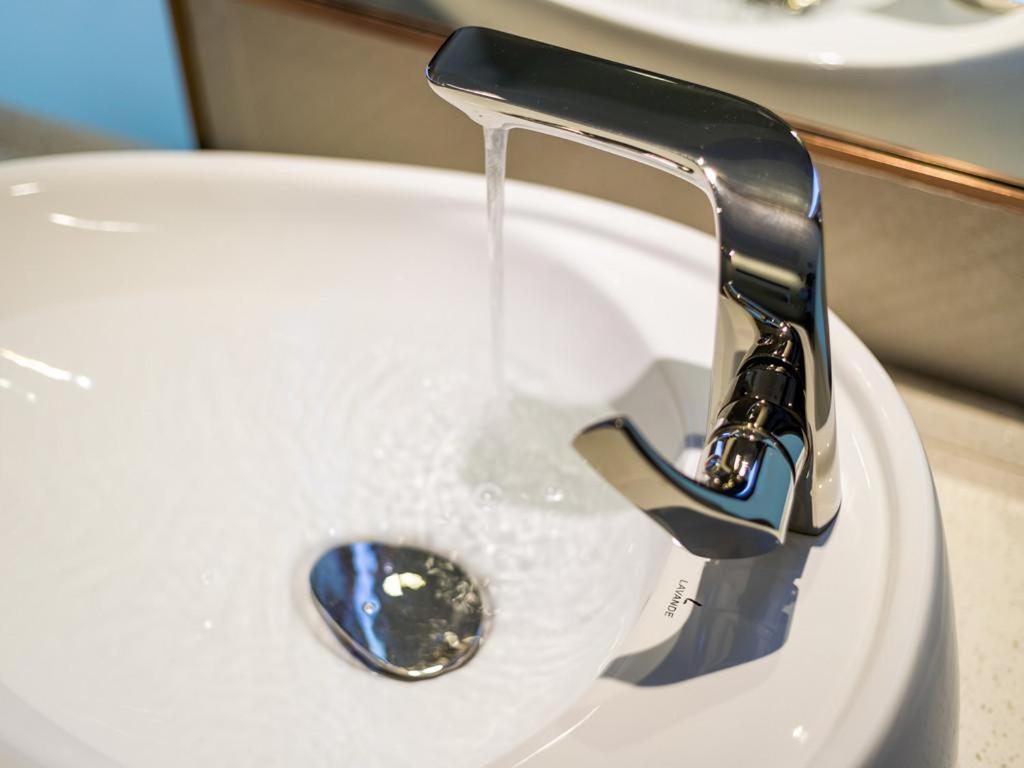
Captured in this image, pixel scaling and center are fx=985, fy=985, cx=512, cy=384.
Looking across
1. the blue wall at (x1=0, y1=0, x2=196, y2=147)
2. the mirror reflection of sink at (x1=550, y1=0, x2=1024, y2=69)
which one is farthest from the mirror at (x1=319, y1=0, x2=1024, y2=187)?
the blue wall at (x1=0, y1=0, x2=196, y2=147)

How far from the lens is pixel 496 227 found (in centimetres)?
51

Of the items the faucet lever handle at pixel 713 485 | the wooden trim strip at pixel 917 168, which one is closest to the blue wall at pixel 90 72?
the wooden trim strip at pixel 917 168

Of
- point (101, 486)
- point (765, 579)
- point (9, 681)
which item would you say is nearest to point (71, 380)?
point (101, 486)

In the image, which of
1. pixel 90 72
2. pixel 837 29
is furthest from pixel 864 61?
pixel 90 72

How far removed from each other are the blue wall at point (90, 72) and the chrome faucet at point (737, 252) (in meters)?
0.49

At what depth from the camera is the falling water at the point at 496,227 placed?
476 mm

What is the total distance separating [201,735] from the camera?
1.45 feet

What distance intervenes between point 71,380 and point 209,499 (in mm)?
121

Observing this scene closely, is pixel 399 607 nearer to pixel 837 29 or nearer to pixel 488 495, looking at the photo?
pixel 488 495

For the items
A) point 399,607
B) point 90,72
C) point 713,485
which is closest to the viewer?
point 713,485

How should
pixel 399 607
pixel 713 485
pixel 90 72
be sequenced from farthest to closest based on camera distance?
1. pixel 90 72
2. pixel 399 607
3. pixel 713 485

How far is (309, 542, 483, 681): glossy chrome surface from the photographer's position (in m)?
0.48

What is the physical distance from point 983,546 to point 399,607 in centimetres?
32

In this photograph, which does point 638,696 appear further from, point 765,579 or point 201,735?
point 201,735
